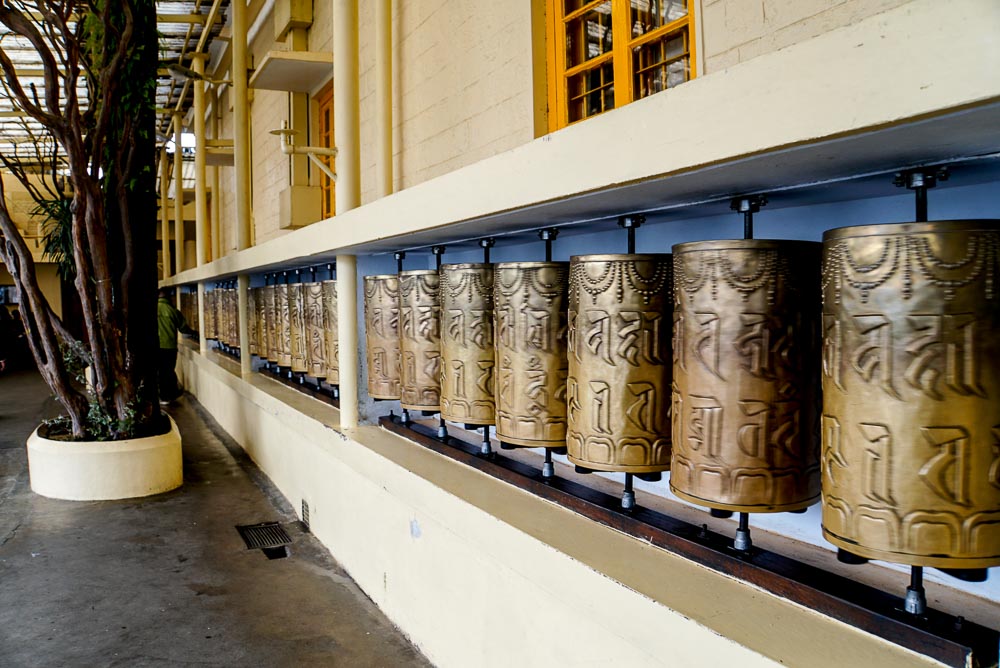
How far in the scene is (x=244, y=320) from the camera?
6.73m

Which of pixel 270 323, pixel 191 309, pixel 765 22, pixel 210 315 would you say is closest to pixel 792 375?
pixel 765 22

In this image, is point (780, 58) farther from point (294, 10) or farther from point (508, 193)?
point (294, 10)

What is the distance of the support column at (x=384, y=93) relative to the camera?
4062 mm

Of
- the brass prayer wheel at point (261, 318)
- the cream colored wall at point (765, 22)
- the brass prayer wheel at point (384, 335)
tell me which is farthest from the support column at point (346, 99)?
the brass prayer wheel at point (261, 318)

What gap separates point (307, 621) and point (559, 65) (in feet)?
8.93

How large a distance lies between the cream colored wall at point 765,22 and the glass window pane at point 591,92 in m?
0.69

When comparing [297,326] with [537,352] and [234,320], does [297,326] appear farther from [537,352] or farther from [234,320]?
[234,320]

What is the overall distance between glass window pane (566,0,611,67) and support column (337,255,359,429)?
1.42 meters

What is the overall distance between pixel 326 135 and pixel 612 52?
5.10 m

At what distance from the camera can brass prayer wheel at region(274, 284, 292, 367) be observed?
194 inches

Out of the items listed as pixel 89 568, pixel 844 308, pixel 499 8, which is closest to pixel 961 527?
pixel 844 308

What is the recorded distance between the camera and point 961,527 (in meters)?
1.18

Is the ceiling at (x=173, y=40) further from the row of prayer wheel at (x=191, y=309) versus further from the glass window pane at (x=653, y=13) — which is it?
the glass window pane at (x=653, y=13)

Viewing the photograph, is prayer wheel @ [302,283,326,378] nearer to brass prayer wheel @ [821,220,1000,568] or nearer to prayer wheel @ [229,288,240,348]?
prayer wheel @ [229,288,240,348]
